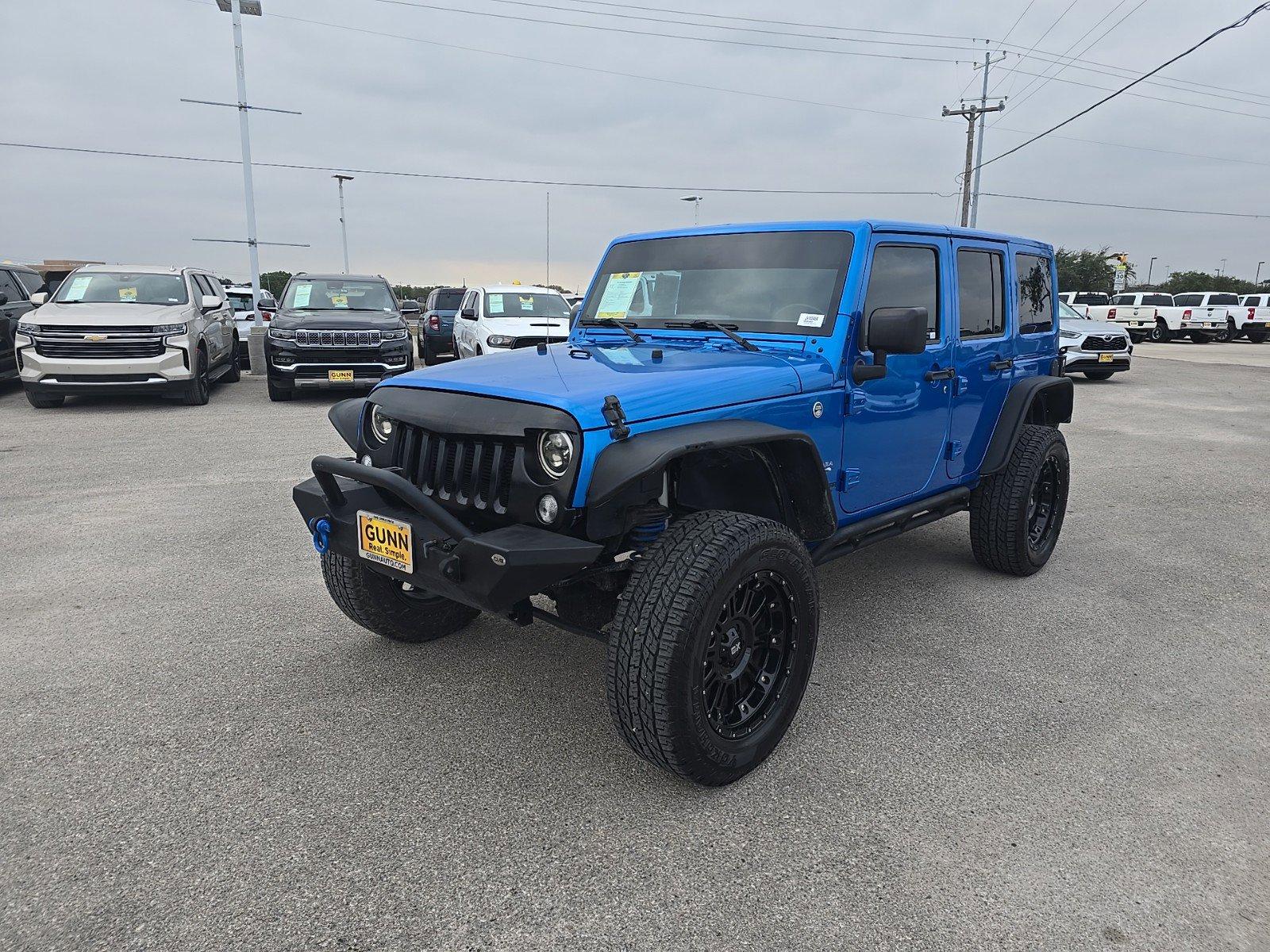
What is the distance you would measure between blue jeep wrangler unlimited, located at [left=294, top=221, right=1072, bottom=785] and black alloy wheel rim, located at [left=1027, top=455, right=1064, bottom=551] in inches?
18.7

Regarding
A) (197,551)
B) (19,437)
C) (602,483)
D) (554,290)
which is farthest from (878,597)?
(554,290)

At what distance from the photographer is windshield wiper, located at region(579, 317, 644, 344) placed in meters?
3.69

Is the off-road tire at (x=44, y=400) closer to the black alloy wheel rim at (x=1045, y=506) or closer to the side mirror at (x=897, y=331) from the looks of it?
the side mirror at (x=897, y=331)

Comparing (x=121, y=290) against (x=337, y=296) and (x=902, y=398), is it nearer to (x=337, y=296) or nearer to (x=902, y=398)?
(x=337, y=296)

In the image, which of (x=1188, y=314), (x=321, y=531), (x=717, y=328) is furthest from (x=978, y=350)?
(x=1188, y=314)

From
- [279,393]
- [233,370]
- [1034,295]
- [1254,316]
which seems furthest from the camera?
[1254,316]

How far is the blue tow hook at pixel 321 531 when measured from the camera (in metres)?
2.89

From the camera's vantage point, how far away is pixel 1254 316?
94.1 ft

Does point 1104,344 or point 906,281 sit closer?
point 906,281

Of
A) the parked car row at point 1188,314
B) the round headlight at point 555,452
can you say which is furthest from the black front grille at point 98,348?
the parked car row at point 1188,314

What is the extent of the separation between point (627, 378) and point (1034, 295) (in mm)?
3166

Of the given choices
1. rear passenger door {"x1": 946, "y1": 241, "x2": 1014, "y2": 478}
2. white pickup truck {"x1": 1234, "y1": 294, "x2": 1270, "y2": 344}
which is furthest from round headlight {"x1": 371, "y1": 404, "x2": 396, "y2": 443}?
white pickup truck {"x1": 1234, "y1": 294, "x2": 1270, "y2": 344}

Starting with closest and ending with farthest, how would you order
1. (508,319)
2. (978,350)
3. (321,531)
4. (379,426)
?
1. (321,531)
2. (379,426)
3. (978,350)
4. (508,319)

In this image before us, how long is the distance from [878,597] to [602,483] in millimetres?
2492
